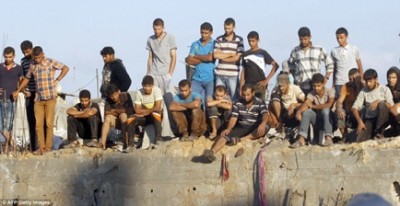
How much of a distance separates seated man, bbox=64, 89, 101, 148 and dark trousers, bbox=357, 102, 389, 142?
12.3ft

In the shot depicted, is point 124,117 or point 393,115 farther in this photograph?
point 124,117

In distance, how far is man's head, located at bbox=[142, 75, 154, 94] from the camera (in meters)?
10.9

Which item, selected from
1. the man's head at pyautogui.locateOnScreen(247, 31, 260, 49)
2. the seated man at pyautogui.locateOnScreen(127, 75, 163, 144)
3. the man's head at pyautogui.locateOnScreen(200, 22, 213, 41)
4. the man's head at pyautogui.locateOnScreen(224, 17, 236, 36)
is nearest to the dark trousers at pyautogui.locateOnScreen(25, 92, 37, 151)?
the seated man at pyautogui.locateOnScreen(127, 75, 163, 144)

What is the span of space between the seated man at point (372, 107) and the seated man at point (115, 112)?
3195 millimetres

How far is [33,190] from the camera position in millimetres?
11633

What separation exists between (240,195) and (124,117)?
2.09 metres

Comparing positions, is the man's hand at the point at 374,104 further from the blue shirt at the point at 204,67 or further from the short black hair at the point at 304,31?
the blue shirt at the point at 204,67

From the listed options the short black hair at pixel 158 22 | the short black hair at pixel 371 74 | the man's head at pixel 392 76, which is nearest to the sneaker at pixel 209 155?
the short black hair at pixel 371 74

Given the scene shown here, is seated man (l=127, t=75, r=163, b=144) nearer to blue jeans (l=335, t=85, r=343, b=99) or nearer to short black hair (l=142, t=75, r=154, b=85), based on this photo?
short black hair (l=142, t=75, r=154, b=85)

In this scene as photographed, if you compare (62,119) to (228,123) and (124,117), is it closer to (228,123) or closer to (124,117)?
(124,117)

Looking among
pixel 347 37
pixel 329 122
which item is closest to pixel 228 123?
pixel 329 122

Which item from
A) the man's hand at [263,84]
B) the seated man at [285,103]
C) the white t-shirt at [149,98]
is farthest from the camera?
the man's hand at [263,84]

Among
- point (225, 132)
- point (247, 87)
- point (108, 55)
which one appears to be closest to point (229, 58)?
point (247, 87)

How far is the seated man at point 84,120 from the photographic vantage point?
11.3 metres
